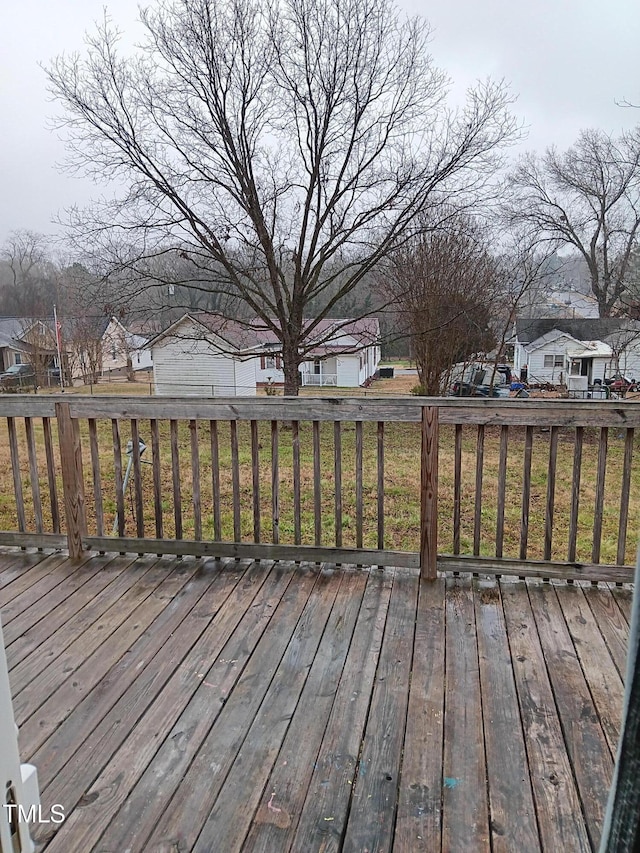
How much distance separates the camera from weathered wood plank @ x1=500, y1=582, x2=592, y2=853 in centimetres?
126

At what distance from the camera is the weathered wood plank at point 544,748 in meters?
1.26

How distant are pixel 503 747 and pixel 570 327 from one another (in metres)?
9.97

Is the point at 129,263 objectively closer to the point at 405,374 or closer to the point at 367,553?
the point at 405,374

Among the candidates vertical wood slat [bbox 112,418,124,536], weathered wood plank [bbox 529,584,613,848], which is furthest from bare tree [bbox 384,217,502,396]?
weathered wood plank [bbox 529,584,613,848]

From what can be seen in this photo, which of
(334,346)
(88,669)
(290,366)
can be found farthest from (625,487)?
(334,346)

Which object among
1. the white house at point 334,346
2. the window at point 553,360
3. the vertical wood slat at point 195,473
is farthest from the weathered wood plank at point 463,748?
the window at point 553,360

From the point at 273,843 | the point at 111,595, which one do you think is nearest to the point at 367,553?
the point at 111,595

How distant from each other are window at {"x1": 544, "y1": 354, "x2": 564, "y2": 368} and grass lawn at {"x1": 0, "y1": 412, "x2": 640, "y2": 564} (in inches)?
165

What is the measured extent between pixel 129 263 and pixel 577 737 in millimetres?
8348

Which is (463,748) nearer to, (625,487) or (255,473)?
(625,487)

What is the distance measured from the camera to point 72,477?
2752mm

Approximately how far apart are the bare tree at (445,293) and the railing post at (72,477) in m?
6.87

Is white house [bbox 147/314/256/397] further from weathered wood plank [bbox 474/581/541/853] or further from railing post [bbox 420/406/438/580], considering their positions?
weathered wood plank [bbox 474/581/541/853]

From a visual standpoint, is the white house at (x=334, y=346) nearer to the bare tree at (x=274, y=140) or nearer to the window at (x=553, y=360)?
the bare tree at (x=274, y=140)
